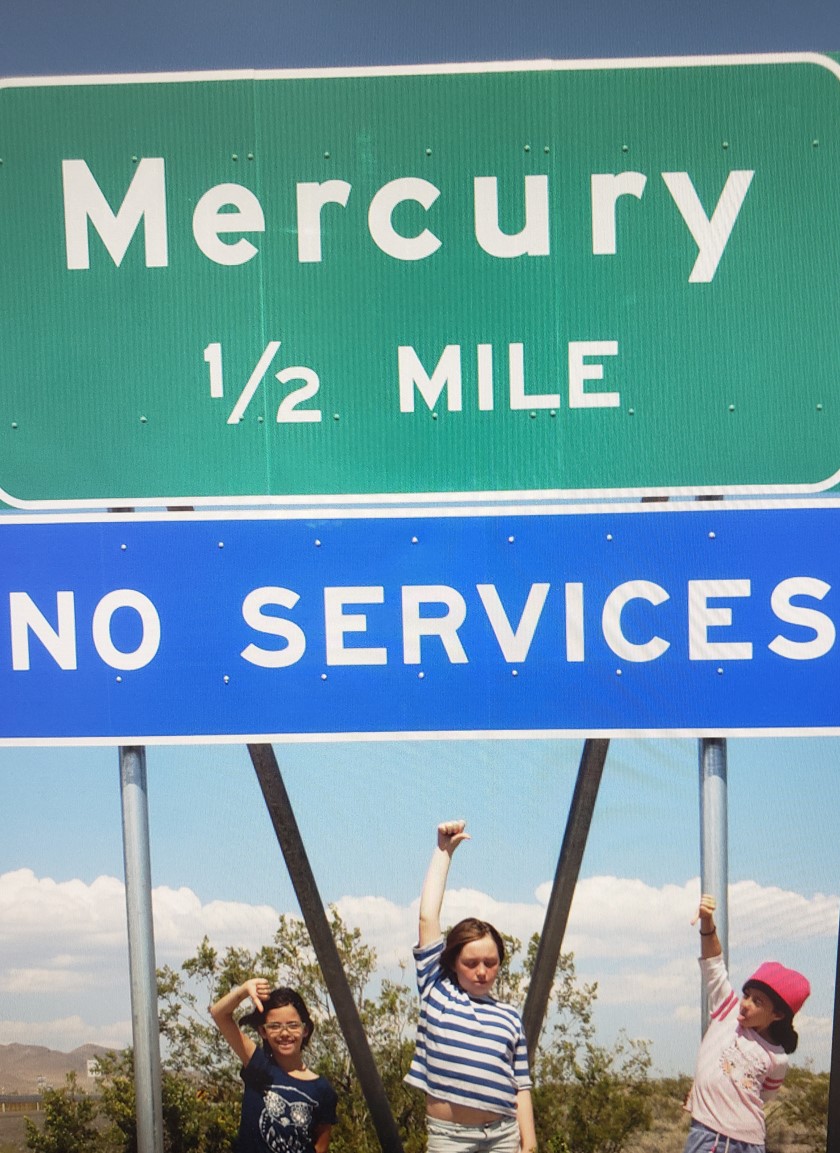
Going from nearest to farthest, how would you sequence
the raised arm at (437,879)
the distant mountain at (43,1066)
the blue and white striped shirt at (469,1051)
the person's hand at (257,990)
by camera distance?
the blue and white striped shirt at (469,1051) < the raised arm at (437,879) < the person's hand at (257,990) < the distant mountain at (43,1066)

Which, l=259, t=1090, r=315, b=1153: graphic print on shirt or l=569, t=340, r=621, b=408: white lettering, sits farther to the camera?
l=259, t=1090, r=315, b=1153: graphic print on shirt

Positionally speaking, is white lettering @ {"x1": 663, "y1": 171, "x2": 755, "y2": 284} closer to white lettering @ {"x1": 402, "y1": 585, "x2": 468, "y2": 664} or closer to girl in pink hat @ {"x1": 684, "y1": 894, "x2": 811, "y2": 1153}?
white lettering @ {"x1": 402, "y1": 585, "x2": 468, "y2": 664}

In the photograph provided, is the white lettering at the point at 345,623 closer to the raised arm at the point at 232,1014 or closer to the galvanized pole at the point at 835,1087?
the raised arm at the point at 232,1014

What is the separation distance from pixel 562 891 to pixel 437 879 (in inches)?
11.5

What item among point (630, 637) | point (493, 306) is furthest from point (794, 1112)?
point (493, 306)

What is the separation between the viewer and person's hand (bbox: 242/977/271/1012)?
2.69 meters

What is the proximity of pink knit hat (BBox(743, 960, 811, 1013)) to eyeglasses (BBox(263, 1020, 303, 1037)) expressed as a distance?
978 millimetres

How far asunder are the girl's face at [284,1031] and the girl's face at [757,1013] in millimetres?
950

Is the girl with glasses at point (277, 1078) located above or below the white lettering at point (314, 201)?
below

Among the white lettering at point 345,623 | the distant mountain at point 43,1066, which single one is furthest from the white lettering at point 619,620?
the distant mountain at point 43,1066

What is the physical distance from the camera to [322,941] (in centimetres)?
274

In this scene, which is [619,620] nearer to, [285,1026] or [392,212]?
[392,212]

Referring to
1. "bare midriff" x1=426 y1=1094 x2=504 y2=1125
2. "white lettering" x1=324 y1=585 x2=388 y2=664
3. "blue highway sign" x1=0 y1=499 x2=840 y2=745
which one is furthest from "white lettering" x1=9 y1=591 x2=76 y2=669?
"bare midriff" x1=426 y1=1094 x2=504 y2=1125

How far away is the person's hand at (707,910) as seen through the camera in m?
2.57
